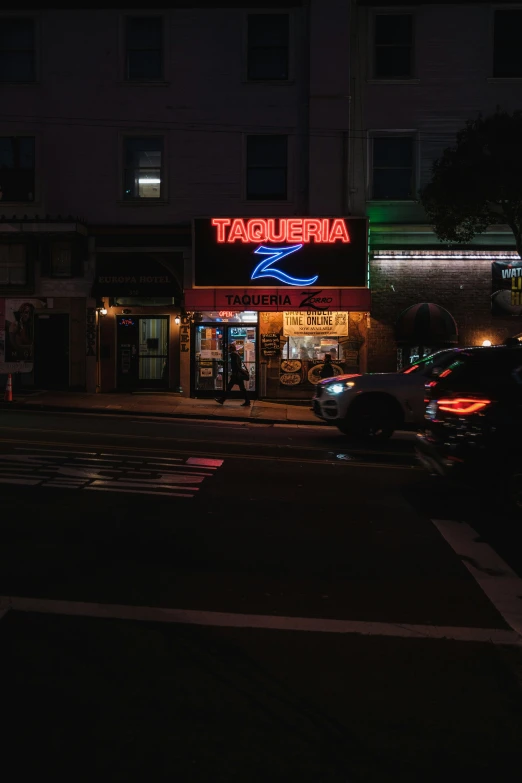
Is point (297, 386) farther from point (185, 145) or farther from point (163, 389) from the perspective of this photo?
A: point (185, 145)

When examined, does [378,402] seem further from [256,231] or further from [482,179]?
[256,231]

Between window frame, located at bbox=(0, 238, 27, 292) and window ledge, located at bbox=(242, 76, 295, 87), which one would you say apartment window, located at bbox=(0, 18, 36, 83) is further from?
window ledge, located at bbox=(242, 76, 295, 87)

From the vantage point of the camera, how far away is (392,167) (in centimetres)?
2256

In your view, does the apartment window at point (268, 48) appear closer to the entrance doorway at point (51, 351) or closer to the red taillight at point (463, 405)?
the entrance doorway at point (51, 351)

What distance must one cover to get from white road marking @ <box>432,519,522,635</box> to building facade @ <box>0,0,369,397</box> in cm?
1444

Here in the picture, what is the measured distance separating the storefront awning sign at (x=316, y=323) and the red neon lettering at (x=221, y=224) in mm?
2740

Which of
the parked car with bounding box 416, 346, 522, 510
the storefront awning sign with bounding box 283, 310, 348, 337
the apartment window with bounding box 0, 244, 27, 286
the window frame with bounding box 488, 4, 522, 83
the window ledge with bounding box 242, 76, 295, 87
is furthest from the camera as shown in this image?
the apartment window with bounding box 0, 244, 27, 286

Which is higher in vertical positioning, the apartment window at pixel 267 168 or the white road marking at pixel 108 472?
the apartment window at pixel 267 168

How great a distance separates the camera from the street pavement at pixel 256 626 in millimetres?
3828

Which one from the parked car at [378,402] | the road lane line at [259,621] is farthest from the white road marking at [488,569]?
the parked car at [378,402]

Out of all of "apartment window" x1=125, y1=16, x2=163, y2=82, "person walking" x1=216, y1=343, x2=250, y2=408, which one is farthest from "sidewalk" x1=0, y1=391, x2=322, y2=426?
"apartment window" x1=125, y1=16, x2=163, y2=82

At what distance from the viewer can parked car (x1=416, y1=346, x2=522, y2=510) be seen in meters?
8.52

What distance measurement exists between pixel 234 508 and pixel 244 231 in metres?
13.8

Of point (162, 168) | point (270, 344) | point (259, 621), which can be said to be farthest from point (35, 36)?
point (259, 621)
